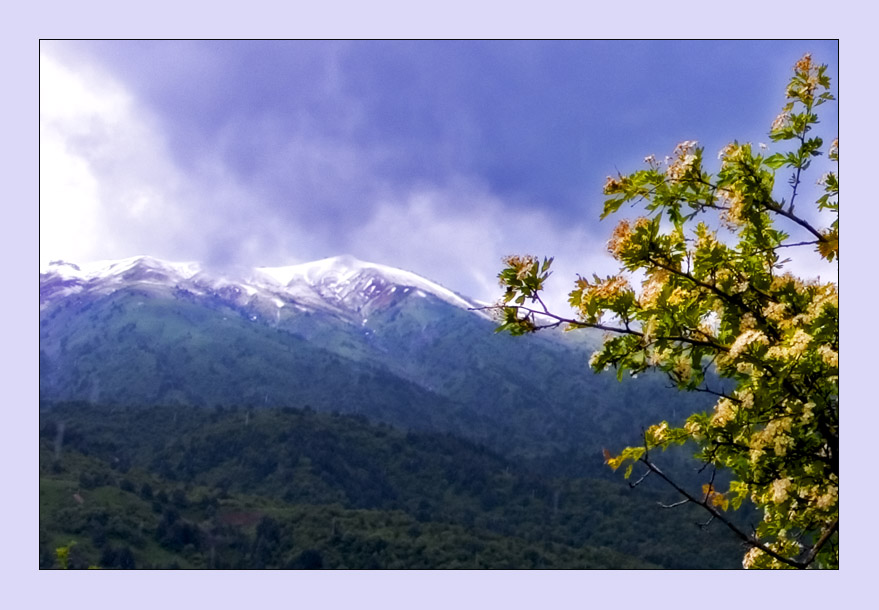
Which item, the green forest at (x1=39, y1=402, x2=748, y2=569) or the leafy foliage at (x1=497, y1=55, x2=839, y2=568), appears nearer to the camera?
the leafy foliage at (x1=497, y1=55, x2=839, y2=568)

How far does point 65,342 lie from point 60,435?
4375 inches

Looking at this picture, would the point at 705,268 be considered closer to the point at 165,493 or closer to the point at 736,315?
the point at 736,315

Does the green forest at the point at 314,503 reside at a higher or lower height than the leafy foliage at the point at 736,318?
lower

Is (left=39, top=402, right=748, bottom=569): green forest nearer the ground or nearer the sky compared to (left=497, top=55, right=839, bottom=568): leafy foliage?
nearer the ground

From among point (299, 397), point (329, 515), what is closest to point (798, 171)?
point (329, 515)

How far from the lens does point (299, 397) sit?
167125mm

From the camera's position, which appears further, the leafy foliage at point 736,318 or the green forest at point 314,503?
the green forest at point 314,503

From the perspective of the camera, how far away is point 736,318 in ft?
12.1

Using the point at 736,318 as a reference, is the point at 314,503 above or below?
below

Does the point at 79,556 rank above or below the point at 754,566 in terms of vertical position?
below

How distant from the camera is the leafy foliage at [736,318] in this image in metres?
3.38

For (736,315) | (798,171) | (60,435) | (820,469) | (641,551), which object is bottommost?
(641,551)

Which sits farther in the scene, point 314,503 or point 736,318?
point 314,503

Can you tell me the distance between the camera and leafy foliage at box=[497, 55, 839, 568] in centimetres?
338
